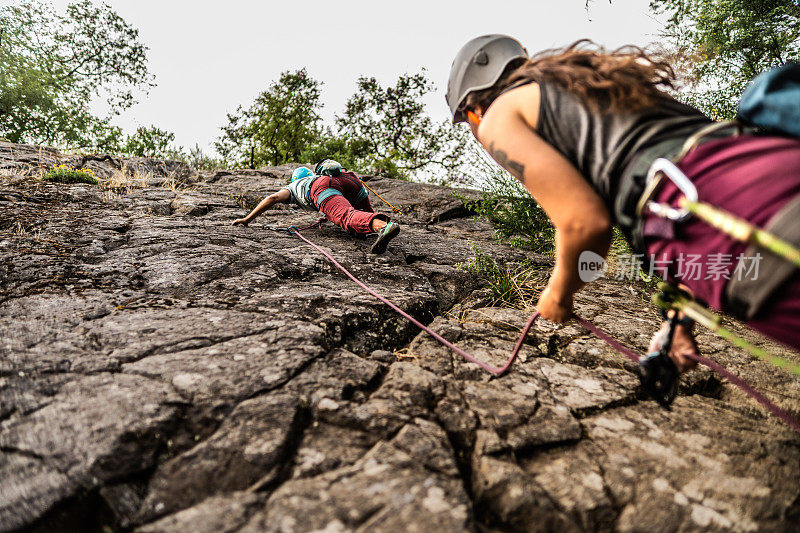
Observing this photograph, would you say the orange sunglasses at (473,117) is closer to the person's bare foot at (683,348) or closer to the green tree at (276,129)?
the person's bare foot at (683,348)

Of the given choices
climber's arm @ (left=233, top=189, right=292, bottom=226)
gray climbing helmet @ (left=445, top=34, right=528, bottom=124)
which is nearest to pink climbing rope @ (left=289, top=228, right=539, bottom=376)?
gray climbing helmet @ (left=445, top=34, right=528, bottom=124)

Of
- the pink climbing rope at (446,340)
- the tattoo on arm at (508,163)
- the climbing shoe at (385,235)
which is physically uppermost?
the tattoo on arm at (508,163)

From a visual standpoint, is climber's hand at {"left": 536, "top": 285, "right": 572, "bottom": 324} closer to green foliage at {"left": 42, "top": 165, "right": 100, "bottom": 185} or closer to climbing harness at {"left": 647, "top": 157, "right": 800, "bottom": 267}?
climbing harness at {"left": 647, "top": 157, "right": 800, "bottom": 267}

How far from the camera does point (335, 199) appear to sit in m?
4.25

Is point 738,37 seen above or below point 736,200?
above

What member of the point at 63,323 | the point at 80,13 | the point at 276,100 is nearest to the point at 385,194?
the point at 63,323

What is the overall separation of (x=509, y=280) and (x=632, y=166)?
2127 mm

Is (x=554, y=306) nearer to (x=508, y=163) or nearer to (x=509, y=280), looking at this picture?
(x=508, y=163)

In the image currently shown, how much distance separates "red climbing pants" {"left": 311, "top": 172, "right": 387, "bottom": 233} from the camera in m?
3.97

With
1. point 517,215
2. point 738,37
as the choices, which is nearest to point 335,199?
point 517,215

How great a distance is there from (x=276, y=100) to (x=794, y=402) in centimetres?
2072

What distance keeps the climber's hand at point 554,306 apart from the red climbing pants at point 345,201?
102 inches

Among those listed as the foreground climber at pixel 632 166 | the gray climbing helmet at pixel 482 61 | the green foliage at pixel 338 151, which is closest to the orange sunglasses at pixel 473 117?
the gray climbing helmet at pixel 482 61

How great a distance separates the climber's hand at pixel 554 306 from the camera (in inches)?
54.8
